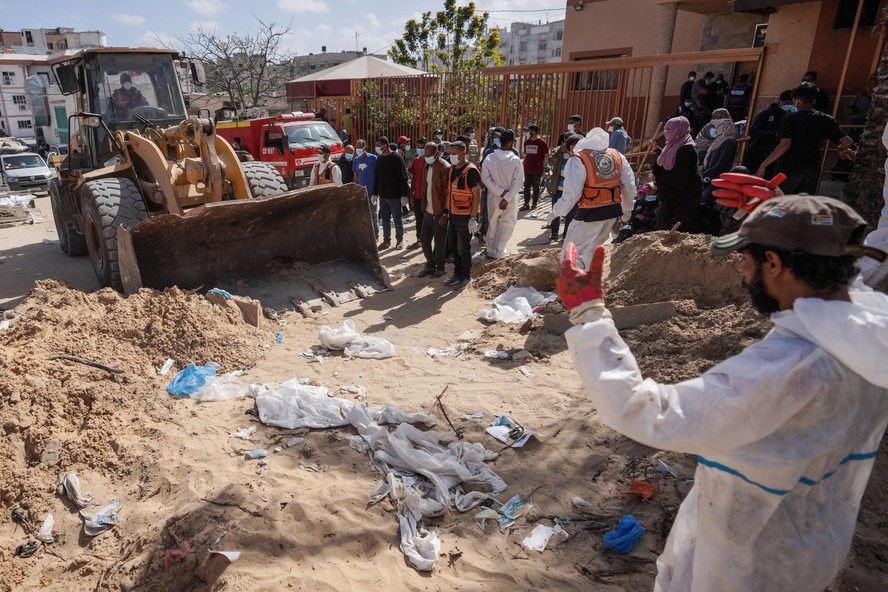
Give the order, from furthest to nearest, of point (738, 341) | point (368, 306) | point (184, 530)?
point (368, 306) < point (738, 341) < point (184, 530)

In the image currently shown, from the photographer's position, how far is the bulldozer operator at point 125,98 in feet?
25.2

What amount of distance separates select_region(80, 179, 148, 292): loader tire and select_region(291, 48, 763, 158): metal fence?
24.9 ft

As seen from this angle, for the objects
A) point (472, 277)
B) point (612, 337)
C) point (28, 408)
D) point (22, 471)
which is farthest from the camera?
point (472, 277)

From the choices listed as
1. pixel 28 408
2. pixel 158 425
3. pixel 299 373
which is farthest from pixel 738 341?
pixel 28 408

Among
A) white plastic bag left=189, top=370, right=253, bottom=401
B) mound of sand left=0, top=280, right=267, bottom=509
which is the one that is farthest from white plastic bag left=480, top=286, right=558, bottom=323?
white plastic bag left=189, top=370, right=253, bottom=401

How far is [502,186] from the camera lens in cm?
827

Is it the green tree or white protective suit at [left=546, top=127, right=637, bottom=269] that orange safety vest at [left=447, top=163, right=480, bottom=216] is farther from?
the green tree

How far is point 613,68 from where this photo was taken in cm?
1082

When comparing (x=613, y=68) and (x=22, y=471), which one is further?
(x=613, y=68)

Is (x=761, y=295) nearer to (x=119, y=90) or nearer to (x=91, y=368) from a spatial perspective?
(x=91, y=368)

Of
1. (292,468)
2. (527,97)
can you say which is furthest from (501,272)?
(527,97)

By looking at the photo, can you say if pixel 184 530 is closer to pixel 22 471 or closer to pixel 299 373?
pixel 22 471

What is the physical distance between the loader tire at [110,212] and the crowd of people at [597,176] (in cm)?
313

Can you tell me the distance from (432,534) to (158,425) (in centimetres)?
229
